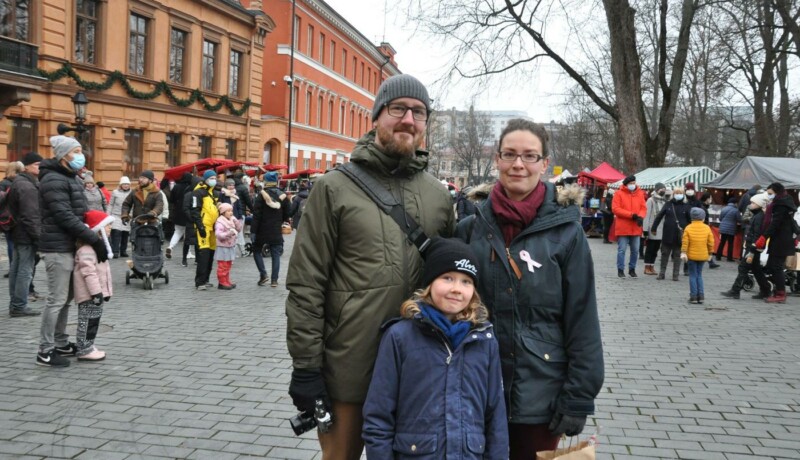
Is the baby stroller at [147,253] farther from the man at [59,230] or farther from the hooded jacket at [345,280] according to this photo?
the hooded jacket at [345,280]

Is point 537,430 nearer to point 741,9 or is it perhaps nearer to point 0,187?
point 0,187

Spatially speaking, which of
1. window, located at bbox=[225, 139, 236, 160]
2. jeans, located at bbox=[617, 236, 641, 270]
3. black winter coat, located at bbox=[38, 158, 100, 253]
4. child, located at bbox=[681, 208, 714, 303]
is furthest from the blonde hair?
window, located at bbox=[225, 139, 236, 160]

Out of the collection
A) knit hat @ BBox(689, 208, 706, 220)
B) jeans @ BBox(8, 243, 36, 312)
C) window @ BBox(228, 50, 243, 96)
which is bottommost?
jeans @ BBox(8, 243, 36, 312)

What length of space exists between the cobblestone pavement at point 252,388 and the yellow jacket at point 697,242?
135 centimetres

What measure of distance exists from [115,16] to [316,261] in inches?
981

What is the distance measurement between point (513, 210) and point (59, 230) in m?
5.07

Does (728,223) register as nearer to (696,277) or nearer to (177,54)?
(696,277)

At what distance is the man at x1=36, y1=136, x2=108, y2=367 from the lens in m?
6.37

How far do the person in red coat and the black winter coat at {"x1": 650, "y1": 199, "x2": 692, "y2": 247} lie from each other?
48 cm

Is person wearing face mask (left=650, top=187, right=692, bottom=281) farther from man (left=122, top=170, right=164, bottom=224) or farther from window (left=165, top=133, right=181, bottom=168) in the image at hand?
window (left=165, top=133, right=181, bottom=168)

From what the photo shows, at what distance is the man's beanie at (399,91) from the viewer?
2.97 meters

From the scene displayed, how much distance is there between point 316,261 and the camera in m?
2.86

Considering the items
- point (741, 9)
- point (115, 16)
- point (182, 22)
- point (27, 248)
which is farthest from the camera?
point (182, 22)

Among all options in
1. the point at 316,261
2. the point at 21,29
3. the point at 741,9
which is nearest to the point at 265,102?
the point at 21,29
